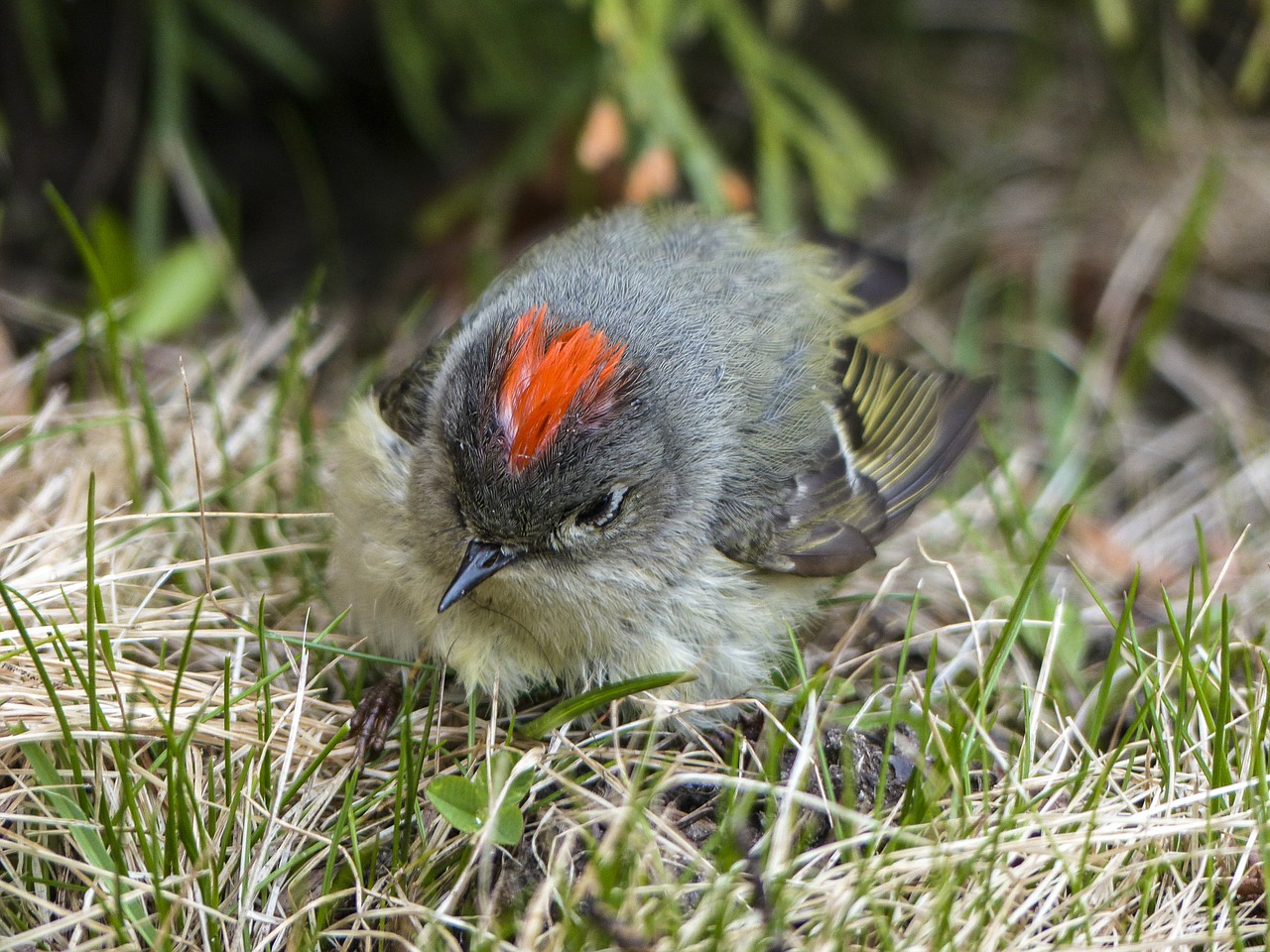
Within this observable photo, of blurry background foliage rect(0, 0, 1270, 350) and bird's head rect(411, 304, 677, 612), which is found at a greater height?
blurry background foliage rect(0, 0, 1270, 350)

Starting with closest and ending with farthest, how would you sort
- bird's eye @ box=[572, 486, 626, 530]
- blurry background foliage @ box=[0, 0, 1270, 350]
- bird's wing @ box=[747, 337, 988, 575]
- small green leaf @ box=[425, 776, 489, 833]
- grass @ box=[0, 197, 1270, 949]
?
grass @ box=[0, 197, 1270, 949] < small green leaf @ box=[425, 776, 489, 833] < bird's eye @ box=[572, 486, 626, 530] < bird's wing @ box=[747, 337, 988, 575] < blurry background foliage @ box=[0, 0, 1270, 350]

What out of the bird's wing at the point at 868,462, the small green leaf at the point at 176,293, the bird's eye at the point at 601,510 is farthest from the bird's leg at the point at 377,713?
the small green leaf at the point at 176,293

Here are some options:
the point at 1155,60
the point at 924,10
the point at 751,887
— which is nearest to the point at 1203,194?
the point at 1155,60

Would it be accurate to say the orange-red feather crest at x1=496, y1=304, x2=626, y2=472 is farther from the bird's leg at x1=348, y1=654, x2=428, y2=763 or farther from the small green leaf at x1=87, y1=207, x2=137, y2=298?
the small green leaf at x1=87, y1=207, x2=137, y2=298

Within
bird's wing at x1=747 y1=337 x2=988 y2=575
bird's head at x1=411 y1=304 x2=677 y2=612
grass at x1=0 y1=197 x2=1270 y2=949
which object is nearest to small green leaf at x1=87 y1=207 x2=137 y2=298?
grass at x1=0 y1=197 x2=1270 y2=949

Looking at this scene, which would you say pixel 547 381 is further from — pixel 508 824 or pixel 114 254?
pixel 114 254

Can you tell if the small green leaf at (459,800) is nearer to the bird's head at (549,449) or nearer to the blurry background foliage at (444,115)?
the bird's head at (549,449)

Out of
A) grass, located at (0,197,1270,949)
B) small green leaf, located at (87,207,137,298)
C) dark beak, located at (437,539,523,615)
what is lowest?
grass, located at (0,197,1270,949)

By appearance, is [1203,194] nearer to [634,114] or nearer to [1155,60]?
[1155,60]

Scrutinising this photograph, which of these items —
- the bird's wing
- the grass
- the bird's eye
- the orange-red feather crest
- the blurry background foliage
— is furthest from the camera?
the blurry background foliage

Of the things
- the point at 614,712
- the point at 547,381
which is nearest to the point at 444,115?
the point at 547,381
